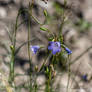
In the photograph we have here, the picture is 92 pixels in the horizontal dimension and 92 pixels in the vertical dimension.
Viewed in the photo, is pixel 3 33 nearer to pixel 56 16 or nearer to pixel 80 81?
pixel 56 16

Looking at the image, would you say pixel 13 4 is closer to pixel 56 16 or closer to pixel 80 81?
pixel 56 16

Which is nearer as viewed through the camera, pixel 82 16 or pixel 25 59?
pixel 25 59

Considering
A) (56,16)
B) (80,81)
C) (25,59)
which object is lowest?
(80,81)

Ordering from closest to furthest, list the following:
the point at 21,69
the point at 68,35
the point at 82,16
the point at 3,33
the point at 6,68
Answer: the point at 6,68 < the point at 21,69 < the point at 3,33 < the point at 68,35 < the point at 82,16

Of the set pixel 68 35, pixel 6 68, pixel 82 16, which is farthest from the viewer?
pixel 82 16

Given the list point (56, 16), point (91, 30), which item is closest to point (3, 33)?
point (56, 16)

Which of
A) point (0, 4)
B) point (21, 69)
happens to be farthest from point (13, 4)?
point (21, 69)

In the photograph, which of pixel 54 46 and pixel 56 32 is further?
pixel 56 32

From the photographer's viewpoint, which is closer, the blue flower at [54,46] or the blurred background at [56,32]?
the blue flower at [54,46]

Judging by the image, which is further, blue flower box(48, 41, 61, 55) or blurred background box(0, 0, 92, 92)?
blurred background box(0, 0, 92, 92)

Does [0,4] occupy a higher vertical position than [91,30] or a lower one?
higher
